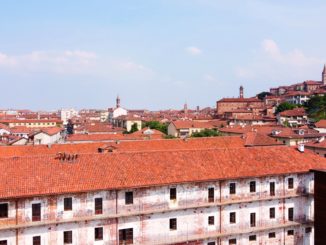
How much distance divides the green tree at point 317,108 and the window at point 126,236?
3544 inches

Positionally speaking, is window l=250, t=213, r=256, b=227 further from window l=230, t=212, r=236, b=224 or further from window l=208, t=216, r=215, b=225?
window l=208, t=216, r=215, b=225

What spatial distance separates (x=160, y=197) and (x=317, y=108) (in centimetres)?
9389

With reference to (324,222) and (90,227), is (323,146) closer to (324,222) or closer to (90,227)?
(324,222)

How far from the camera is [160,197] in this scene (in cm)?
2902

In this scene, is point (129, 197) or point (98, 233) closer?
point (98, 233)

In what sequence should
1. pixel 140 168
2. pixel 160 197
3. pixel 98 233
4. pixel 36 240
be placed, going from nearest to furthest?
pixel 36 240
pixel 98 233
pixel 160 197
pixel 140 168

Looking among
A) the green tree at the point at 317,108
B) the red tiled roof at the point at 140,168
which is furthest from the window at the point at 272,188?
the green tree at the point at 317,108

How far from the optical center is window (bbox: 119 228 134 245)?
27.9m

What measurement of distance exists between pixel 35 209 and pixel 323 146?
39.9 meters

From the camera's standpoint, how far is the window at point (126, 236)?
91.5 ft

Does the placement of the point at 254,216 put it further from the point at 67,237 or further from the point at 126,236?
the point at 67,237

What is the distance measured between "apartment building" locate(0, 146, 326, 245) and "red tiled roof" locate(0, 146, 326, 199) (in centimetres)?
6

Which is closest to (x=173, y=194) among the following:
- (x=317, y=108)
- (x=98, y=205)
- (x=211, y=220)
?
(x=211, y=220)

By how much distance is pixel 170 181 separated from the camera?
28875 millimetres
